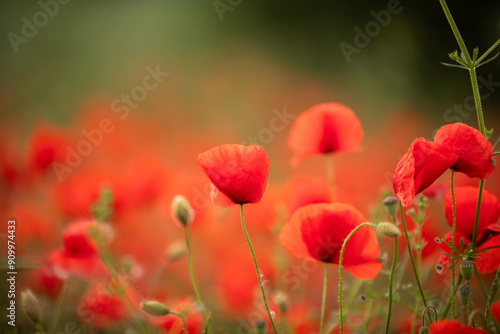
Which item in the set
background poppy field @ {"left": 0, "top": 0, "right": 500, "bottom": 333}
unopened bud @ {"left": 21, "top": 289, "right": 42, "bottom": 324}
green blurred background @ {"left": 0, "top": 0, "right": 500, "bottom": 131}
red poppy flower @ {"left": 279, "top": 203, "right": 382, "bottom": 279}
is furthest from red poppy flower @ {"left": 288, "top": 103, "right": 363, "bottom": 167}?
green blurred background @ {"left": 0, "top": 0, "right": 500, "bottom": 131}

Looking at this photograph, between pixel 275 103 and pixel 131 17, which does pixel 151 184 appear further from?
pixel 131 17

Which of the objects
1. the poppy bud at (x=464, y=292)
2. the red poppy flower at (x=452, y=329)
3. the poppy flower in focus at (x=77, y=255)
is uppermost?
the poppy flower in focus at (x=77, y=255)

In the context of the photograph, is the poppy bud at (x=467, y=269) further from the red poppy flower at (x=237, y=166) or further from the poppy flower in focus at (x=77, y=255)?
the poppy flower in focus at (x=77, y=255)

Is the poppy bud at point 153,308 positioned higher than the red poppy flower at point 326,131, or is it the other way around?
the red poppy flower at point 326,131

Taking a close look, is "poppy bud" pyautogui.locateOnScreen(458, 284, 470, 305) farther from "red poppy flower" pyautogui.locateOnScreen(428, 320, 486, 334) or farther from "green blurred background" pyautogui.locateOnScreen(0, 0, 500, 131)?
"green blurred background" pyautogui.locateOnScreen(0, 0, 500, 131)

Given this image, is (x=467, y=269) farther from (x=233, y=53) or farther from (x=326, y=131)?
(x=233, y=53)

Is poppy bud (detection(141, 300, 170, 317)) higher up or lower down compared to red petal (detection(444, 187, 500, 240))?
lower down

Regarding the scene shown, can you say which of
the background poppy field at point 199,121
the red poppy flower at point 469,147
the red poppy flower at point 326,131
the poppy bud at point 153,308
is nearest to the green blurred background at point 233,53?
the background poppy field at point 199,121

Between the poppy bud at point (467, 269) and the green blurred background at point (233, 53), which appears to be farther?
the green blurred background at point (233, 53)
